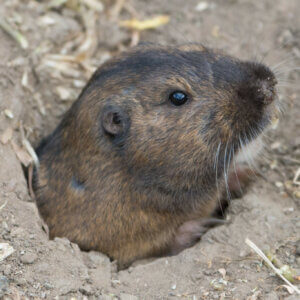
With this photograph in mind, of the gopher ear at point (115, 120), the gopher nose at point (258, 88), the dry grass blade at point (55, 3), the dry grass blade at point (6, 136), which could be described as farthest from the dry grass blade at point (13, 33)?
the gopher nose at point (258, 88)

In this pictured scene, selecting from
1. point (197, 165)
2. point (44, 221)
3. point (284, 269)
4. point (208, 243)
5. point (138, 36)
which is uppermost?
point (138, 36)

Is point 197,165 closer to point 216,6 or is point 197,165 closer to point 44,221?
point 44,221

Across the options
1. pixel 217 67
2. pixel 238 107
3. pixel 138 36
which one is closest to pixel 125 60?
pixel 217 67

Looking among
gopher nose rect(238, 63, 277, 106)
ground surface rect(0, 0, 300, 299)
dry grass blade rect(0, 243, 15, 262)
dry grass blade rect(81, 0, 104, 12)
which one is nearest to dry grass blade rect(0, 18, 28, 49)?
ground surface rect(0, 0, 300, 299)

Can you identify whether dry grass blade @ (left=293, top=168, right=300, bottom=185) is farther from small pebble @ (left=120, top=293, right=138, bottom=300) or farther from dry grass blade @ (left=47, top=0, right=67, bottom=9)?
dry grass blade @ (left=47, top=0, right=67, bottom=9)

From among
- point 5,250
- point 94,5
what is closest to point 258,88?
point 5,250

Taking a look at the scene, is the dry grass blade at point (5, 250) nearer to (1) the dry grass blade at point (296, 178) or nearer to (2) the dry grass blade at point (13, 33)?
(2) the dry grass blade at point (13, 33)

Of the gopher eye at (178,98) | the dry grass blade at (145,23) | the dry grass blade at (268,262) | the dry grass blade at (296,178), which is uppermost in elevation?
the dry grass blade at (145,23)
